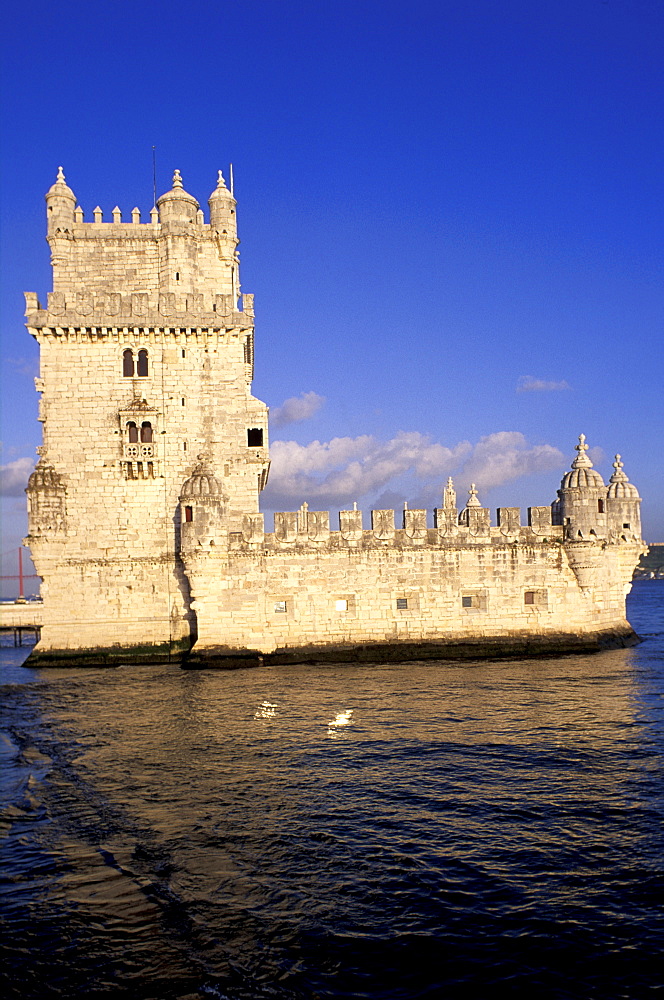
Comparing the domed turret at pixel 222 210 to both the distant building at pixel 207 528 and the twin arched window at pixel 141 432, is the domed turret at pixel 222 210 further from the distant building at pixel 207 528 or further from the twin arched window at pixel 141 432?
the twin arched window at pixel 141 432

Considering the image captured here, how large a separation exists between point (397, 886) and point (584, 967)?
2384 millimetres

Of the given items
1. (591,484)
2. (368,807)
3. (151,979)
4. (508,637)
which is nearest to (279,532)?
(508,637)

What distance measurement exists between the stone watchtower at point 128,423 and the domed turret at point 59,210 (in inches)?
2.0

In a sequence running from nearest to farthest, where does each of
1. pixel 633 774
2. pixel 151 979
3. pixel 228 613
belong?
pixel 151 979 < pixel 633 774 < pixel 228 613

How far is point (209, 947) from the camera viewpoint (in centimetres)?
718

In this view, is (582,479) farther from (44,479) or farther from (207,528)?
(44,479)

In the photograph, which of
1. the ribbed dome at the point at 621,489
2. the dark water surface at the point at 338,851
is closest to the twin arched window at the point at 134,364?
the dark water surface at the point at 338,851

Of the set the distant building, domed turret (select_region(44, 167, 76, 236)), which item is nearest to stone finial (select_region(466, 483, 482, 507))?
the distant building

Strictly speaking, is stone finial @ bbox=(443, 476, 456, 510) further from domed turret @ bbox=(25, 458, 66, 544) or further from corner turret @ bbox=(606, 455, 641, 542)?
domed turret @ bbox=(25, 458, 66, 544)

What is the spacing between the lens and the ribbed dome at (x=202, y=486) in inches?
1008

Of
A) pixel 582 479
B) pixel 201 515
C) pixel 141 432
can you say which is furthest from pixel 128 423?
pixel 582 479

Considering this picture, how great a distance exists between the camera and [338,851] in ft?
31.2

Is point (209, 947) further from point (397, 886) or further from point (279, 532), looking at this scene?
point (279, 532)

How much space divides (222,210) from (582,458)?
695 inches
